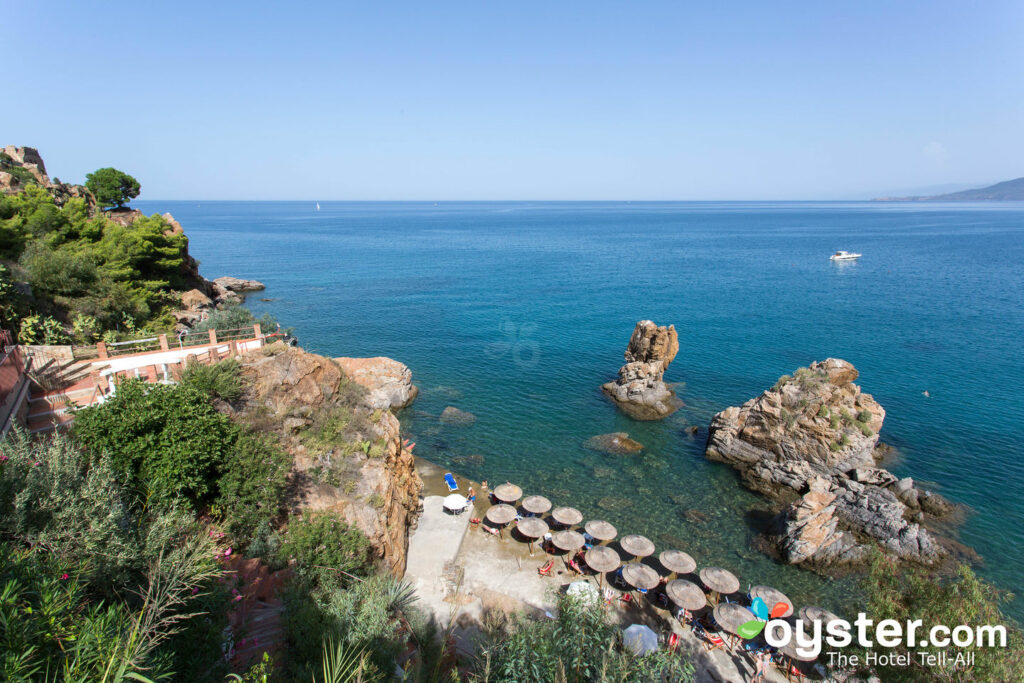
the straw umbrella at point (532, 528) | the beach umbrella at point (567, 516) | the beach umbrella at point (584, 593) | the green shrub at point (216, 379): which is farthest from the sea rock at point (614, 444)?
the green shrub at point (216, 379)

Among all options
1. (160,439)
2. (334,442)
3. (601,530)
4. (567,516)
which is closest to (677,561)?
(601,530)

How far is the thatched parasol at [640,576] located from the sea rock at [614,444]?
9880mm

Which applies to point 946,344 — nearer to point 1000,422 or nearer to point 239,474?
point 1000,422

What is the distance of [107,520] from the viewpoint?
8242 millimetres

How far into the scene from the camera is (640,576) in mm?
17594

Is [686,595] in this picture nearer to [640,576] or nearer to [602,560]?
[640,576]

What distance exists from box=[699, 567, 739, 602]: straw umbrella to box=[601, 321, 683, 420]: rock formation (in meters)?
14.3

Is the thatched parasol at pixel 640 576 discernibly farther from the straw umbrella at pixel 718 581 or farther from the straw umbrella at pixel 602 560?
the straw umbrella at pixel 718 581

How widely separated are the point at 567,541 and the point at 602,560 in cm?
164

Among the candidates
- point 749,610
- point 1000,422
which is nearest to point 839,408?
point 1000,422

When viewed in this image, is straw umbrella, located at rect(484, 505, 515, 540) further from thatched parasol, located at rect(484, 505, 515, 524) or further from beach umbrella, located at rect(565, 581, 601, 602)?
beach umbrella, located at rect(565, 581, 601, 602)

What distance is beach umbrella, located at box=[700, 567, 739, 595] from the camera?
17.0 metres

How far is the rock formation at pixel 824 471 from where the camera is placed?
65.7ft

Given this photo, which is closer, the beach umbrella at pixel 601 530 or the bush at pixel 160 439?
the bush at pixel 160 439
